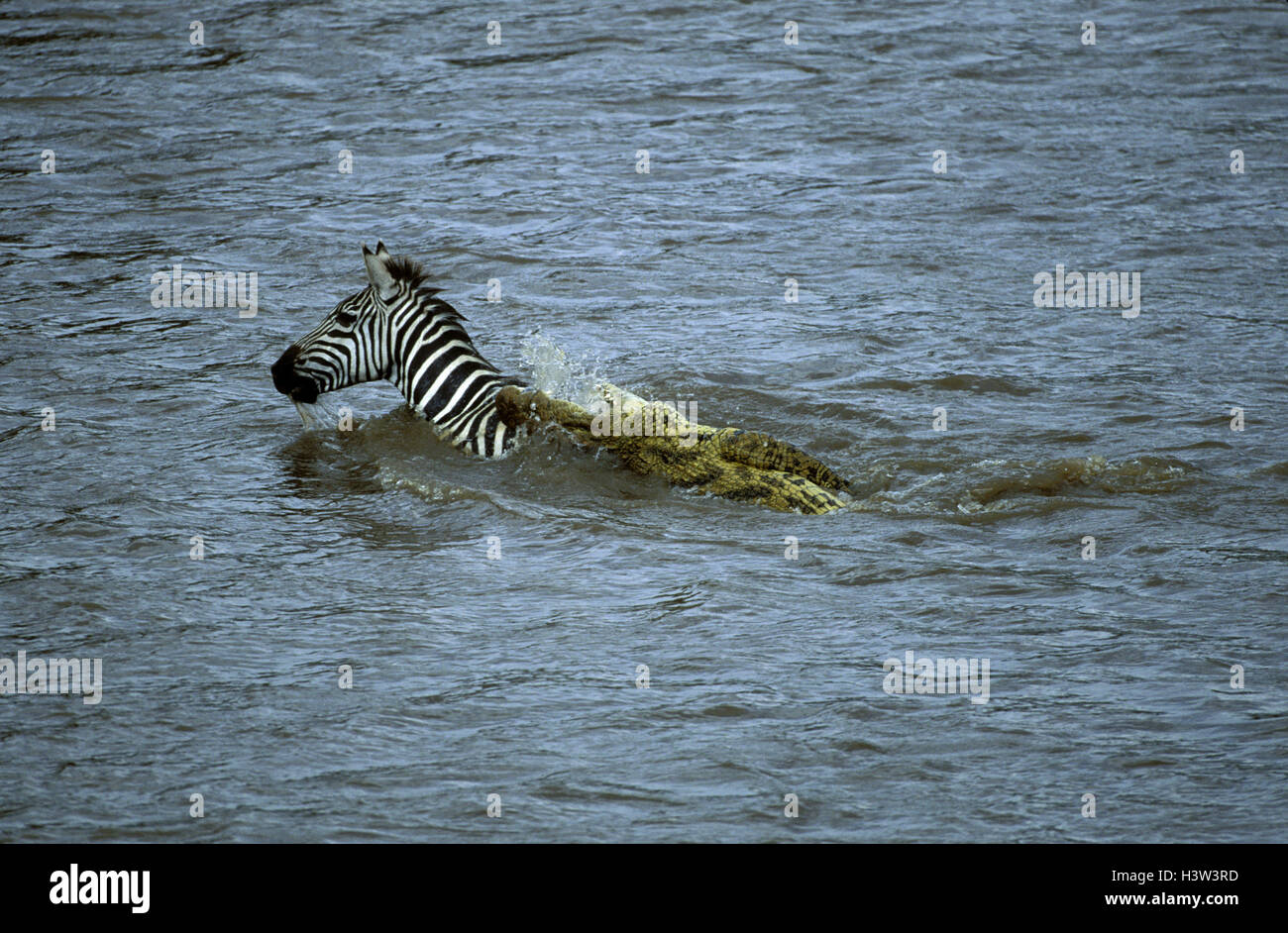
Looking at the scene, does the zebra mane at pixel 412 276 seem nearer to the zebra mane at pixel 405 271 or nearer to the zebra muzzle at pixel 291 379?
the zebra mane at pixel 405 271

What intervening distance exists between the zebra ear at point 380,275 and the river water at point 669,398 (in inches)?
36.8

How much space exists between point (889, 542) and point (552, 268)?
21.1 feet

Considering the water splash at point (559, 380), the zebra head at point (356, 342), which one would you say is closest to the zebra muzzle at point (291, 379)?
the zebra head at point (356, 342)

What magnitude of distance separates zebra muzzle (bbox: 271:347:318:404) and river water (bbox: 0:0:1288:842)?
46 cm

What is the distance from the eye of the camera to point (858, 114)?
17.5m

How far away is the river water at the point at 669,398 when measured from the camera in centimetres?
586

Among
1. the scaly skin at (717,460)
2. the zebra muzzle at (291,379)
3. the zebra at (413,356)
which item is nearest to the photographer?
the scaly skin at (717,460)

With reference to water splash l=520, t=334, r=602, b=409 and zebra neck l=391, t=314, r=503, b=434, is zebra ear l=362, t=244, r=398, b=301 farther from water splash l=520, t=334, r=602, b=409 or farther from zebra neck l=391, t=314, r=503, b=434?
water splash l=520, t=334, r=602, b=409

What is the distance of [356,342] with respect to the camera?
9.27 meters

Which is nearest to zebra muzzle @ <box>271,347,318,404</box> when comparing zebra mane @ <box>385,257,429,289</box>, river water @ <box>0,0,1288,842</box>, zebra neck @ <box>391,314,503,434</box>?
river water @ <box>0,0,1288,842</box>

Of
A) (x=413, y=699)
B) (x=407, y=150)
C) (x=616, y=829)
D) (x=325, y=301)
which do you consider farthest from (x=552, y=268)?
(x=616, y=829)

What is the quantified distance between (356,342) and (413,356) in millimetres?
411

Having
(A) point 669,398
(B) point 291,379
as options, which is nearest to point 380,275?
(B) point 291,379

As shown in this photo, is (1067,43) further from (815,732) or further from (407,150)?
(815,732)
